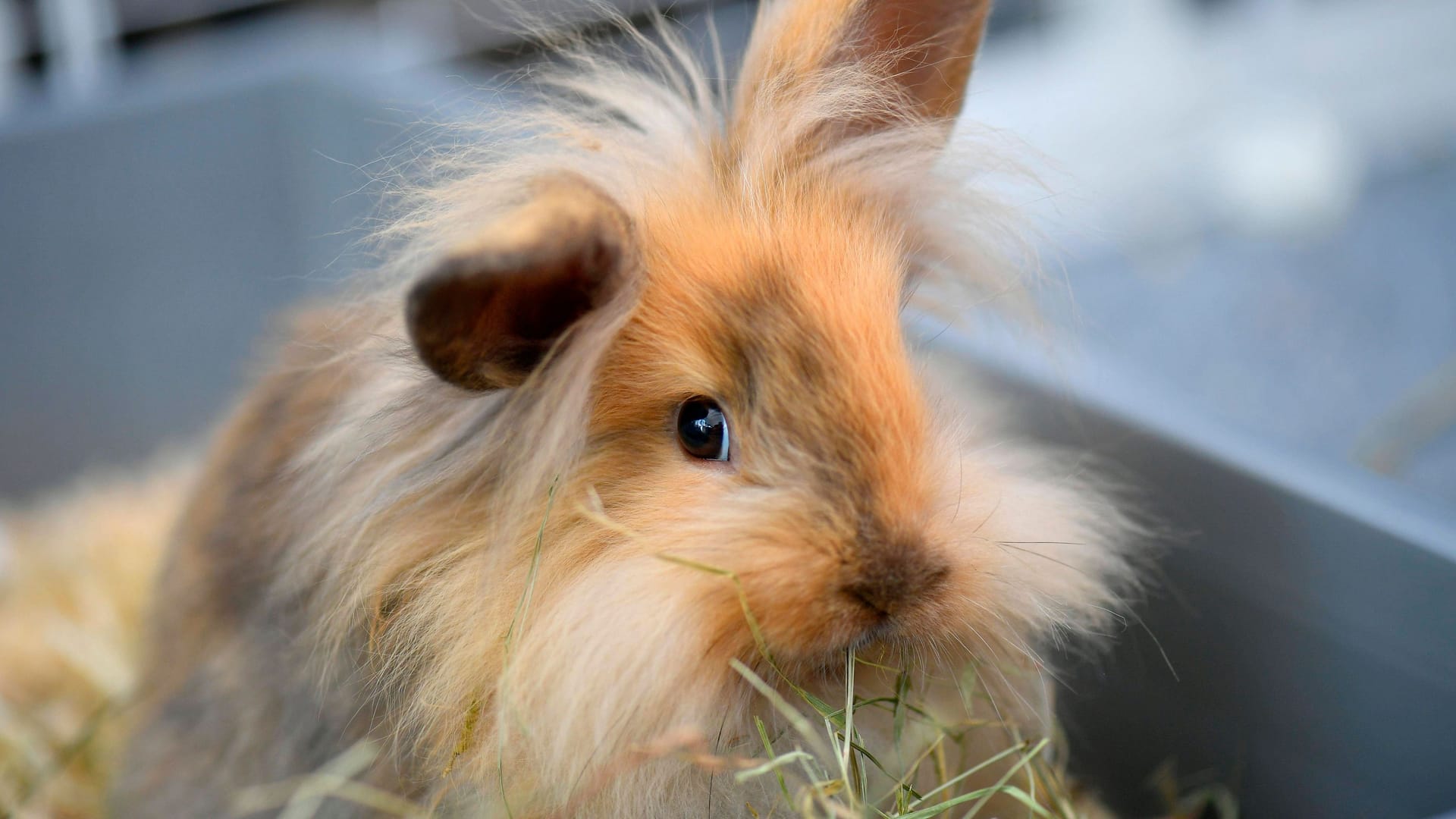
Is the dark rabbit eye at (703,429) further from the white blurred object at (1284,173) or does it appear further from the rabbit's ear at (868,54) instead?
the white blurred object at (1284,173)

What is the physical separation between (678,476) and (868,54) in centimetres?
55

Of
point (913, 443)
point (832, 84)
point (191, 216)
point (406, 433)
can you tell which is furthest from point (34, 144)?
point (913, 443)

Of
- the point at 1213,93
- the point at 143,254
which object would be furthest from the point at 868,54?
the point at 1213,93

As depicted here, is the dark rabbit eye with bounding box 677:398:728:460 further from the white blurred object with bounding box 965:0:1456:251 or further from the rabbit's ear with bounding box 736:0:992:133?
the white blurred object with bounding box 965:0:1456:251

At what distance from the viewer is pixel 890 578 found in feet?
3.31

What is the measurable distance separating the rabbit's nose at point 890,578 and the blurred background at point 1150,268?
52cm

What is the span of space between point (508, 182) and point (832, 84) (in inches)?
14.8

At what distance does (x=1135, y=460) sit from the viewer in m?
1.56

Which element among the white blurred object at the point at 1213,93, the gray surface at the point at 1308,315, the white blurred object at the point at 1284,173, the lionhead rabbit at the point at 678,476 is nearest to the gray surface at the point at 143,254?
the lionhead rabbit at the point at 678,476

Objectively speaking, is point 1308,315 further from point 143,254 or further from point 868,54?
point 143,254

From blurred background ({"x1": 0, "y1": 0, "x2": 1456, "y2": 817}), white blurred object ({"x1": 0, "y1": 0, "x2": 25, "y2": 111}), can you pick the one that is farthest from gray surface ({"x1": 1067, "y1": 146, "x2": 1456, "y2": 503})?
white blurred object ({"x1": 0, "y1": 0, "x2": 25, "y2": 111})

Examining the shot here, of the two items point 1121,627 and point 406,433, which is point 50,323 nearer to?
point 406,433

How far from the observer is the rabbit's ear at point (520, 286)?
35.8 inches

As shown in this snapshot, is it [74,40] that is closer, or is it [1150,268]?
[1150,268]
